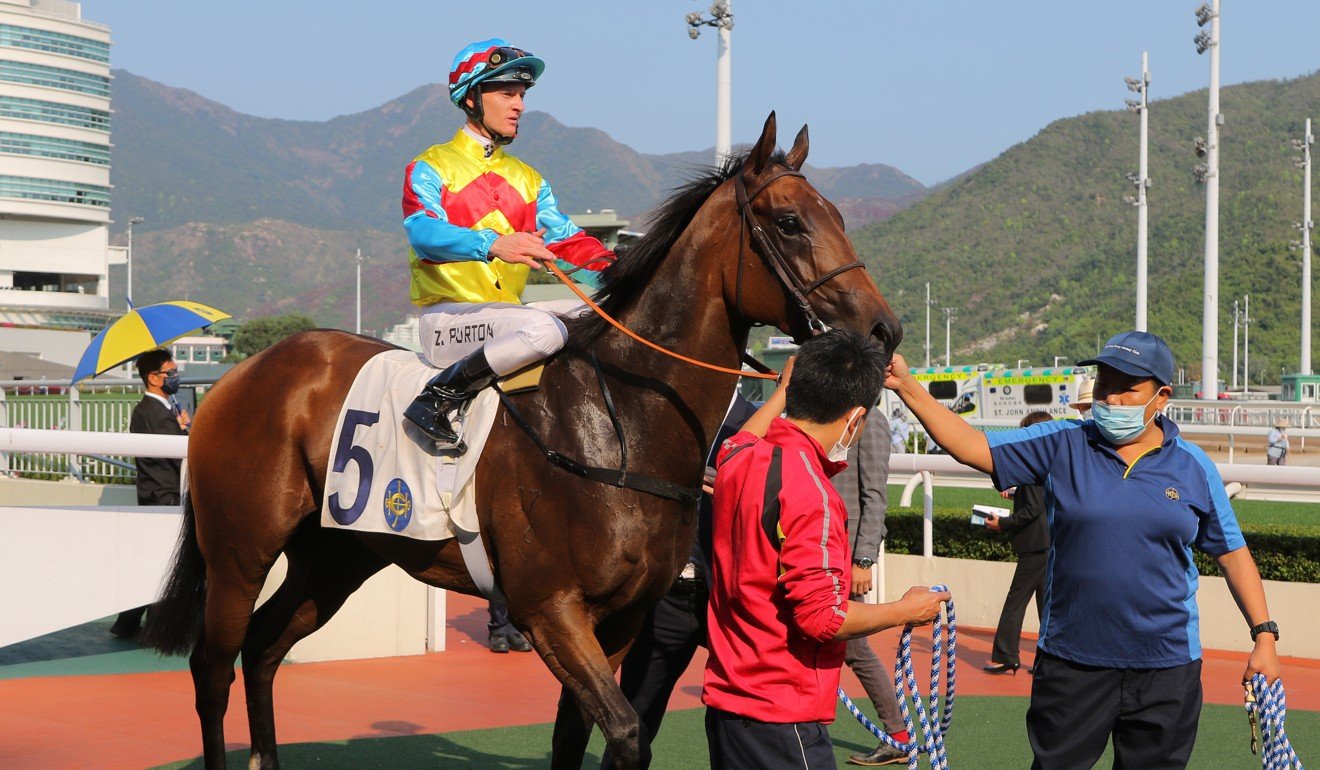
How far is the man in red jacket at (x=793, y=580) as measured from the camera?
2.79 m

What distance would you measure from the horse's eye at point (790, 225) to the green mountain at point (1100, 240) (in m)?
65.5

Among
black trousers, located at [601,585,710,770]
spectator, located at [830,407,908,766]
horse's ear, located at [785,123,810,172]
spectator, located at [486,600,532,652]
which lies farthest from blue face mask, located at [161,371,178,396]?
horse's ear, located at [785,123,810,172]

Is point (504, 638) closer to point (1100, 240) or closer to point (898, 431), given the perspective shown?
point (898, 431)

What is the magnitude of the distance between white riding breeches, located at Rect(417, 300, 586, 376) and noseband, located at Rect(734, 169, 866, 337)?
1.96 feet

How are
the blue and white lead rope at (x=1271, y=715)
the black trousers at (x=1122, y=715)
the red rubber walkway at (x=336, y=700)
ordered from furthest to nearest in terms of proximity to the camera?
the red rubber walkway at (x=336, y=700)
the blue and white lead rope at (x=1271, y=715)
the black trousers at (x=1122, y=715)

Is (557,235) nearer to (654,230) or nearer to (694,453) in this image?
(654,230)

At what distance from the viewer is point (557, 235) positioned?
15.3 feet

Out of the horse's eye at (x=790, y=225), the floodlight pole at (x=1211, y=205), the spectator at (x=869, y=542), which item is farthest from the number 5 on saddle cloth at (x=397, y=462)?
the floodlight pole at (x=1211, y=205)

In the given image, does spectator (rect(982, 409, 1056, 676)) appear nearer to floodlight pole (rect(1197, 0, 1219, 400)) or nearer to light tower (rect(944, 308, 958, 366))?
floodlight pole (rect(1197, 0, 1219, 400))

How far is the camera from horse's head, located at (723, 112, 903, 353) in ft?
11.7

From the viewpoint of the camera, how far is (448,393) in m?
4.08

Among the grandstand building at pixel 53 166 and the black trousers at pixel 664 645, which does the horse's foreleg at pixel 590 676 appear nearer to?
the black trousers at pixel 664 645

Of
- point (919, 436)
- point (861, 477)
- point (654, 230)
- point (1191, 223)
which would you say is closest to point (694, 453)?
point (654, 230)

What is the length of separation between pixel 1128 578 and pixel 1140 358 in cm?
57
